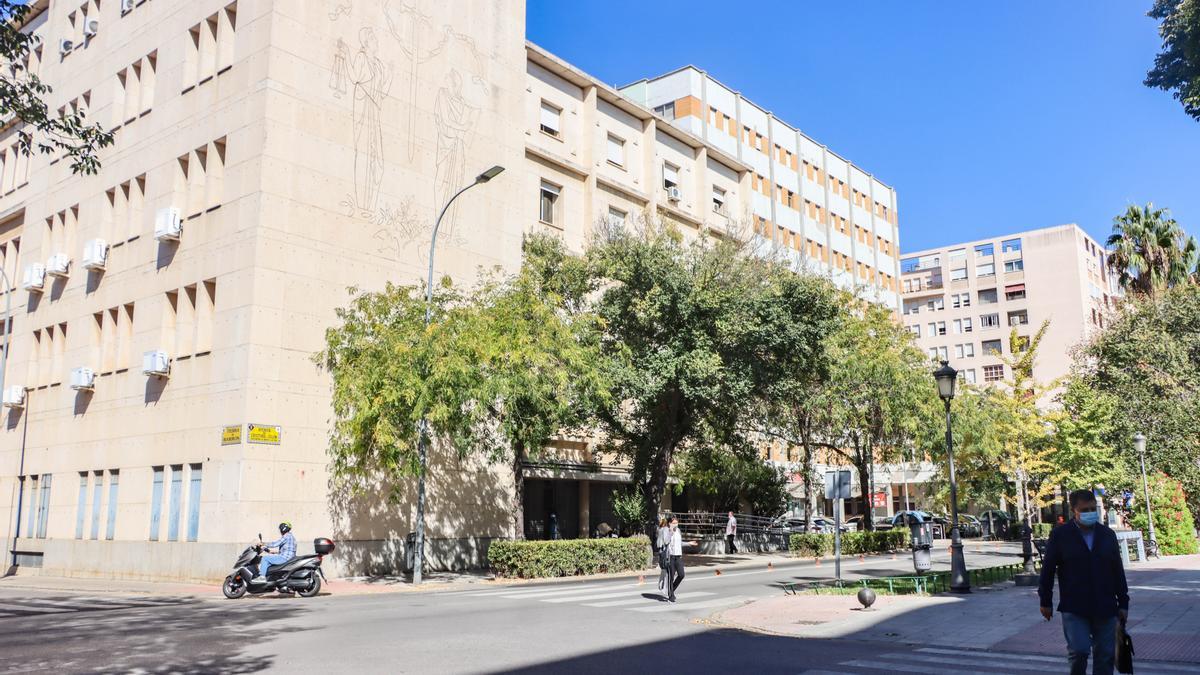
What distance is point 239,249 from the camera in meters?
24.2

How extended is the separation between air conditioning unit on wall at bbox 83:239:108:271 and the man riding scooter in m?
14.8

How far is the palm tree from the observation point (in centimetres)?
4419

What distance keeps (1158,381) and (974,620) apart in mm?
29661

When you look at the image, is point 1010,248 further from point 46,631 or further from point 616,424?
point 46,631

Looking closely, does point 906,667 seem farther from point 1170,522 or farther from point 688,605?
point 1170,522

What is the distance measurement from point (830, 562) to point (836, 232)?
34153 mm

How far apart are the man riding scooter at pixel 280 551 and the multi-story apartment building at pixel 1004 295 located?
74.0m

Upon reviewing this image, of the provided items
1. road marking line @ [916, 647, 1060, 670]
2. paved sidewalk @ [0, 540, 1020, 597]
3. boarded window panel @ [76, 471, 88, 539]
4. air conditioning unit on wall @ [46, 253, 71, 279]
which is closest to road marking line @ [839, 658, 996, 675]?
road marking line @ [916, 647, 1060, 670]

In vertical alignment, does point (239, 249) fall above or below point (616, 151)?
below

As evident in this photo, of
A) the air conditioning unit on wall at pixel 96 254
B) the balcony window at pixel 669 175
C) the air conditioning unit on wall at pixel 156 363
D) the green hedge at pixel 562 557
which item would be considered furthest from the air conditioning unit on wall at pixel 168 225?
the balcony window at pixel 669 175

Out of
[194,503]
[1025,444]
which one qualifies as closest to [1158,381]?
[1025,444]

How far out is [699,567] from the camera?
A: 1109 inches

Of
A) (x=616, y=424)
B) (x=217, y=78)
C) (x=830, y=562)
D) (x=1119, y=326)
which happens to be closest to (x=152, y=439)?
(x=217, y=78)

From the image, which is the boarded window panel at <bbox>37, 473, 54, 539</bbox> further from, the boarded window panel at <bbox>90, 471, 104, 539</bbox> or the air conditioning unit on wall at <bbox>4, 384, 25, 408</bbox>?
the air conditioning unit on wall at <bbox>4, 384, 25, 408</bbox>
